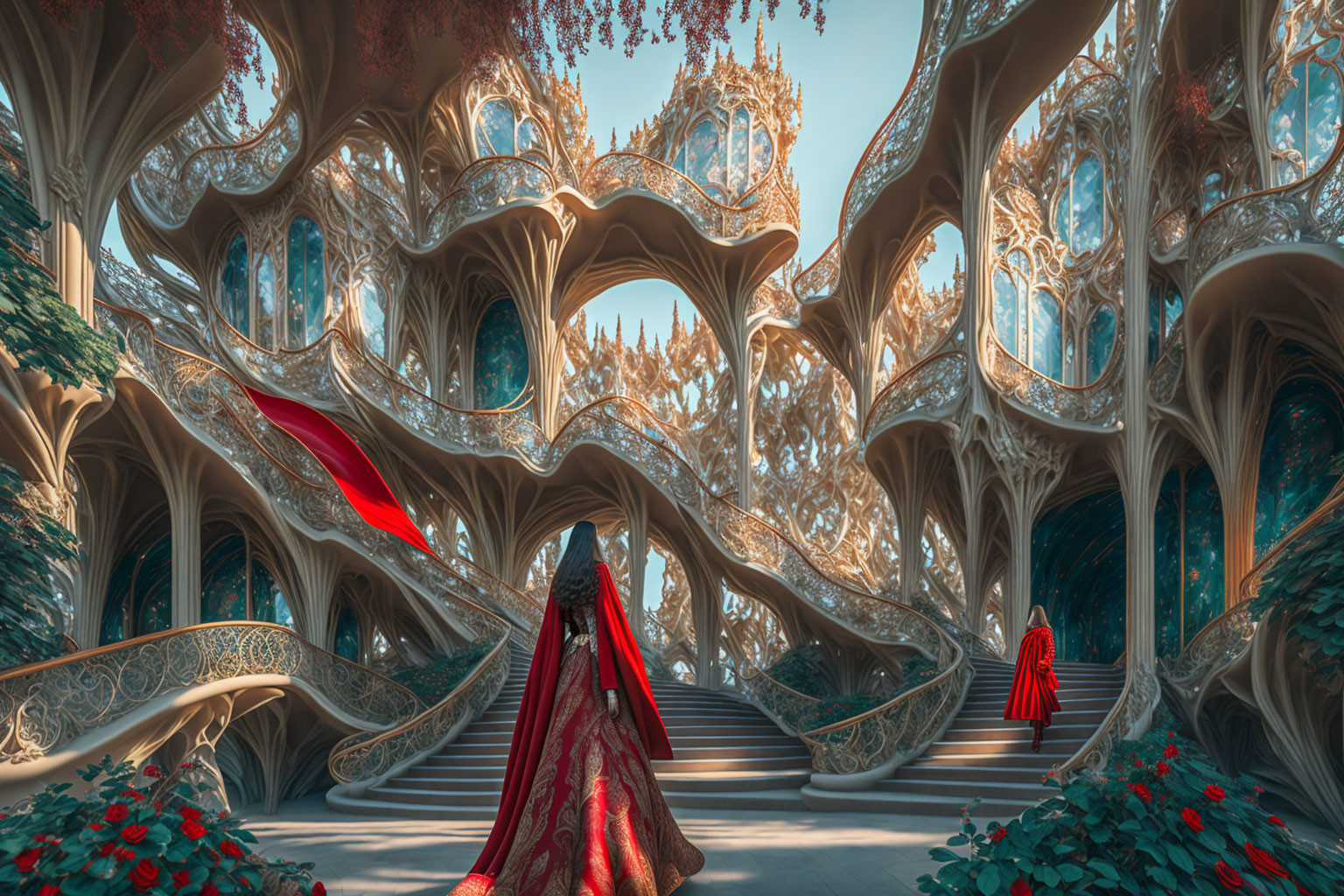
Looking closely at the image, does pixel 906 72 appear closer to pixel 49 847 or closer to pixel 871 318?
pixel 871 318

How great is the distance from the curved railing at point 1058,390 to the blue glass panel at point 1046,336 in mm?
2904

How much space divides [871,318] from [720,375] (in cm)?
732

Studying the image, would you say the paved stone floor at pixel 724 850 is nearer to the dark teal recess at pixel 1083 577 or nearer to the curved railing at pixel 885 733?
the curved railing at pixel 885 733

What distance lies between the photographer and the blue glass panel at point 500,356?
17.1 m

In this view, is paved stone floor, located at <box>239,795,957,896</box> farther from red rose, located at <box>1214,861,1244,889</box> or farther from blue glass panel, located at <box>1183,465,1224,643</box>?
blue glass panel, located at <box>1183,465,1224,643</box>

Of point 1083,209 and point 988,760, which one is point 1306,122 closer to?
point 1083,209

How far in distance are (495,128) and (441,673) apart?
10762mm

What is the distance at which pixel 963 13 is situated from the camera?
10.6 m

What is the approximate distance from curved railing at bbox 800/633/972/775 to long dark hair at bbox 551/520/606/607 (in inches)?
205

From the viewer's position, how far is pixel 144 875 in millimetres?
2637

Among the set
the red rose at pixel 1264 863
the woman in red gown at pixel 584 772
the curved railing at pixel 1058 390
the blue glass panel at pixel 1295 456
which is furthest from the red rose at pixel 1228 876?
the curved railing at pixel 1058 390

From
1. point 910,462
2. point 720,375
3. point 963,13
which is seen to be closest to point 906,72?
point 963,13

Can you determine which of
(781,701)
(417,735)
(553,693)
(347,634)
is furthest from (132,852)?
(347,634)

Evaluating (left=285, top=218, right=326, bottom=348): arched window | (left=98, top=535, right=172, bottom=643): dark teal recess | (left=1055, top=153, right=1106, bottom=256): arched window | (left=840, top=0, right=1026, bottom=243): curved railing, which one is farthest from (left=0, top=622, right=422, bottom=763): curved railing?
(left=1055, top=153, right=1106, bottom=256): arched window
